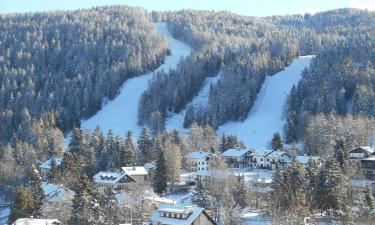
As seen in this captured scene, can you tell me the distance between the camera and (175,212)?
49125 mm

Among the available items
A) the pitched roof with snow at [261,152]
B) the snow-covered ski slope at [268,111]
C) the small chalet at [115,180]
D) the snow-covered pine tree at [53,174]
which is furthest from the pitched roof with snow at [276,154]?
the snow-covered pine tree at [53,174]

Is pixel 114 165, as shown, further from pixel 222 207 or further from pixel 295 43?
pixel 295 43

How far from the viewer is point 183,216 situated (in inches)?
1916

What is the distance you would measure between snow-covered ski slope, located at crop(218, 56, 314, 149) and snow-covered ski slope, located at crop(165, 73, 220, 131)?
1278 centimetres

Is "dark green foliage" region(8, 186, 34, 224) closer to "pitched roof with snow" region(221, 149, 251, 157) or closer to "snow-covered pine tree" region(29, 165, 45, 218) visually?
"snow-covered pine tree" region(29, 165, 45, 218)

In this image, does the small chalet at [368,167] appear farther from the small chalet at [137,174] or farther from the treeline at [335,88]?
the treeline at [335,88]

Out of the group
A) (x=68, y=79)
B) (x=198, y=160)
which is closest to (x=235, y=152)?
(x=198, y=160)

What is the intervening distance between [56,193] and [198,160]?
31.3m

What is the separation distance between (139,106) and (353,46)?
2272 inches

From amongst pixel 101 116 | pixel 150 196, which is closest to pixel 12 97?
pixel 101 116

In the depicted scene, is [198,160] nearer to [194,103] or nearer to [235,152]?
[235,152]

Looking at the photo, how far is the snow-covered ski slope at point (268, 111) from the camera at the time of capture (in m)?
120

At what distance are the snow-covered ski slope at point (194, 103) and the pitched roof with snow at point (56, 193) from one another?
69400mm

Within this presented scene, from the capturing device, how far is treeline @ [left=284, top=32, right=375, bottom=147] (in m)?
111
